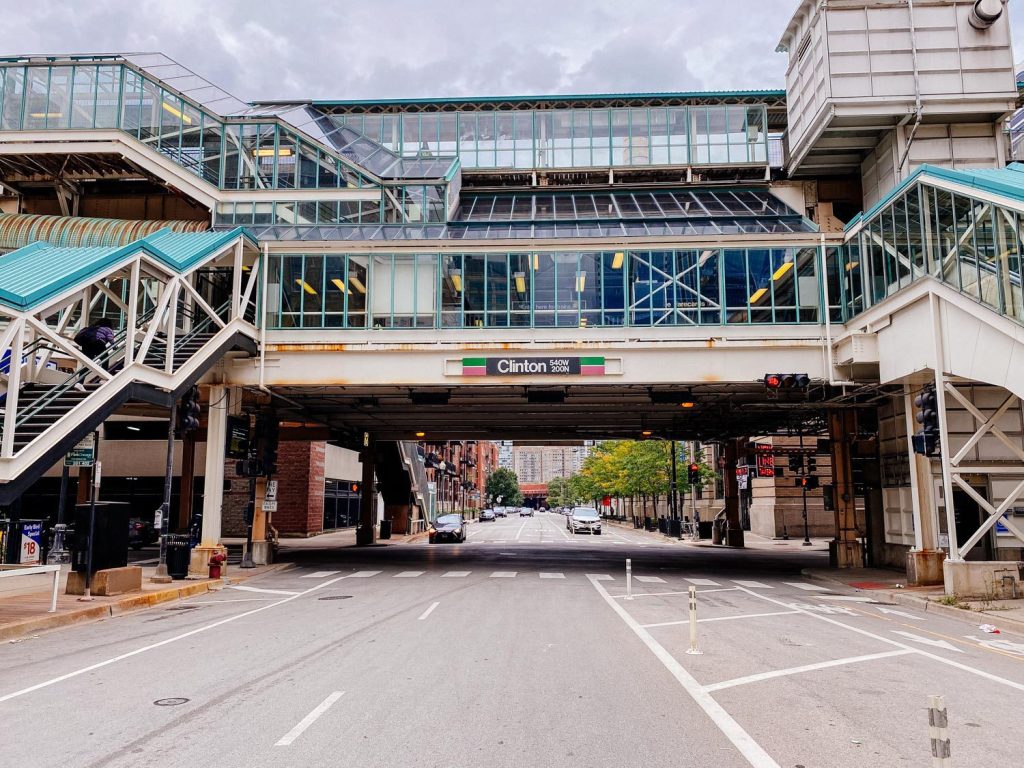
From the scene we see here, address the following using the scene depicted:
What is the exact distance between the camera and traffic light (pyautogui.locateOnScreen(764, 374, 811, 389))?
22031 mm

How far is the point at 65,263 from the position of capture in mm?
18000

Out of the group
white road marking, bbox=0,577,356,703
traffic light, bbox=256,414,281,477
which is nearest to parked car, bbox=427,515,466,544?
traffic light, bbox=256,414,281,477

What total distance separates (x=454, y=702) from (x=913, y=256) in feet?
58.6

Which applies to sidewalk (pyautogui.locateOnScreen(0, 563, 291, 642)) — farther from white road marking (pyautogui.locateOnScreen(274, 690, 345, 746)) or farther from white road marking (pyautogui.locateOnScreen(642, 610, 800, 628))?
white road marking (pyautogui.locateOnScreen(642, 610, 800, 628))

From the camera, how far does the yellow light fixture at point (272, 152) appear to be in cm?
3206

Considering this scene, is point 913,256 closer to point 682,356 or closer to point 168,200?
point 682,356

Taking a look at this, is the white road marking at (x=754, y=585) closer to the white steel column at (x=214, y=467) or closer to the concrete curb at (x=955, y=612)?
the concrete curb at (x=955, y=612)

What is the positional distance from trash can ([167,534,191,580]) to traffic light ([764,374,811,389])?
56.4ft

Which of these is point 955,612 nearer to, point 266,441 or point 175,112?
point 266,441

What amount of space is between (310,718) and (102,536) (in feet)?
39.6

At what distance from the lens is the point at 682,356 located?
24.1 metres

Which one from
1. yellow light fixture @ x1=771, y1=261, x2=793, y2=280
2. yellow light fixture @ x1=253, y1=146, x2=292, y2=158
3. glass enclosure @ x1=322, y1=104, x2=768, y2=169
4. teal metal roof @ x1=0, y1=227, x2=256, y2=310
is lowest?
teal metal roof @ x1=0, y1=227, x2=256, y2=310

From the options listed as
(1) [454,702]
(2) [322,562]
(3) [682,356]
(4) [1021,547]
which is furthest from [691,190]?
(1) [454,702]

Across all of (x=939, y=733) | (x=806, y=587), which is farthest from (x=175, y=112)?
(x=939, y=733)
